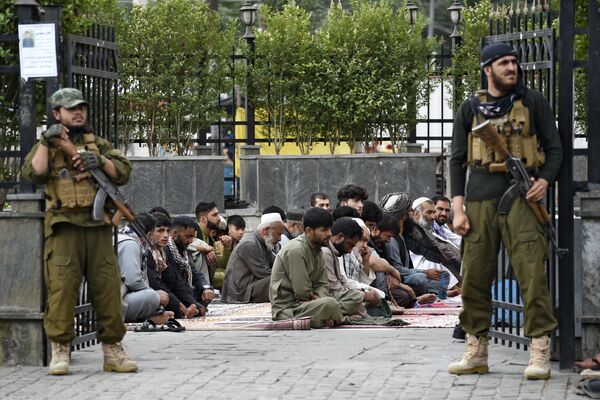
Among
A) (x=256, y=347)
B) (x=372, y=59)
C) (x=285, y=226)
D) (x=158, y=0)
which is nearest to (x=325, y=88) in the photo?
(x=372, y=59)

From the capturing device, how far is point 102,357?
1084 cm

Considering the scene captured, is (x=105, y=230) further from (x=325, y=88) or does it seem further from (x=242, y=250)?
(x=325, y=88)

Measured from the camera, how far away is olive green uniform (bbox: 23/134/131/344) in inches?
382

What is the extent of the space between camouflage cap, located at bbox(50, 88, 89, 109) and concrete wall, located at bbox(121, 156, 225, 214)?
10.6 meters

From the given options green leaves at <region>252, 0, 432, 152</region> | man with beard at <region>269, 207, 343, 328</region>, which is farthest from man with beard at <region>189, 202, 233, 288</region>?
green leaves at <region>252, 0, 432, 152</region>

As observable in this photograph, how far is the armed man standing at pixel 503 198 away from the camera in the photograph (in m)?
9.27

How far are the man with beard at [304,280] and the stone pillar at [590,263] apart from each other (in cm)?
377

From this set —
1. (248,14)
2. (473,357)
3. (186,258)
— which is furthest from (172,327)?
(248,14)

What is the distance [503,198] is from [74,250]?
2722 millimetres

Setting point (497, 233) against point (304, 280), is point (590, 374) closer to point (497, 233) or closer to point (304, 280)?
point (497, 233)

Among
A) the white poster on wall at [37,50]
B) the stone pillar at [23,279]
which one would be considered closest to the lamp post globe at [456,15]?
the white poster on wall at [37,50]

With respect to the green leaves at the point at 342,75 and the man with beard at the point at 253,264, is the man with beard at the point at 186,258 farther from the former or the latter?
the green leaves at the point at 342,75

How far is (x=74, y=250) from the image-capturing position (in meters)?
9.84

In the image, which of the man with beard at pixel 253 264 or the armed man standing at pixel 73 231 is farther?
the man with beard at pixel 253 264
